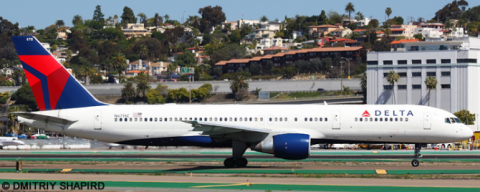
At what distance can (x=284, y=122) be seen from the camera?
3200 centimetres

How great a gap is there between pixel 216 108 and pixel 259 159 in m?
5.95

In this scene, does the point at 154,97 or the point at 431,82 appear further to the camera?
the point at 154,97

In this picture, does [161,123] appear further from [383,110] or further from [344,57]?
[344,57]

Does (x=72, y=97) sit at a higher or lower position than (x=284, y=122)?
higher

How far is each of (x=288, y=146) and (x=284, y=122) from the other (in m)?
2.30

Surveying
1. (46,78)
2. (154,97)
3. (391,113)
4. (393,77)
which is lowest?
(154,97)

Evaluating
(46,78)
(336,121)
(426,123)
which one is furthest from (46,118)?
(426,123)

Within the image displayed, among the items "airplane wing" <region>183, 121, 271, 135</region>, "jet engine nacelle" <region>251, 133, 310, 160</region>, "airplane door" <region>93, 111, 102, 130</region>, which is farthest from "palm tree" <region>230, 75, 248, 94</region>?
"jet engine nacelle" <region>251, 133, 310, 160</region>

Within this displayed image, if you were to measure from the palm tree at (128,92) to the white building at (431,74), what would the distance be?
57561 millimetres

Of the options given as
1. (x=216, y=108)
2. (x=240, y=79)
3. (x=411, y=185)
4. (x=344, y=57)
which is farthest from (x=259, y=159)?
(x=344, y=57)

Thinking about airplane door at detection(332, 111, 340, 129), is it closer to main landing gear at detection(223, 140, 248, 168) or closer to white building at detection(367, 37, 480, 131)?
main landing gear at detection(223, 140, 248, 168)

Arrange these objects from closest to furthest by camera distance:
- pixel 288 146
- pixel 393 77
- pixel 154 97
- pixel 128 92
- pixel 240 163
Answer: pixel 288 146 < pixel 240 163 < pixel 393 77 < pixel 154 97 < pixel 128 92

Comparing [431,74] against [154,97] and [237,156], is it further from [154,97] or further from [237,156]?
[237,156]

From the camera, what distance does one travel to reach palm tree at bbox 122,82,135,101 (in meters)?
140
